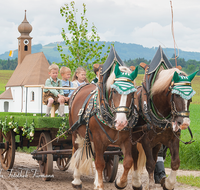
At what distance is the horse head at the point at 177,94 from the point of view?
12.0ft

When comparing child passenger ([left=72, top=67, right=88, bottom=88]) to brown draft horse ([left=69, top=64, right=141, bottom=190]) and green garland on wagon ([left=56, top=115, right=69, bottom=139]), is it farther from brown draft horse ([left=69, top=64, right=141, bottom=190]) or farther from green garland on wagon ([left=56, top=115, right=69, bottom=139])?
brown draft horse ([left=69, top=64, right=141, bottom=190])

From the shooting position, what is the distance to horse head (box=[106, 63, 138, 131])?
3.55 metres

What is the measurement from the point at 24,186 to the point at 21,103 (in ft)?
115

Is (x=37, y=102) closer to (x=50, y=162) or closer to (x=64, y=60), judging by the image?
(x=64, y=60)

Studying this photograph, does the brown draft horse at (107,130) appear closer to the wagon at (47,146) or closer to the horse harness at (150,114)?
the horse harness at (150,114)

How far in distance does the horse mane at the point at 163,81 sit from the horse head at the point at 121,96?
0.41 metres

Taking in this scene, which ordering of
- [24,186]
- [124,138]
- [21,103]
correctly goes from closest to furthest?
[124,138]
[24,186]
[21,103]

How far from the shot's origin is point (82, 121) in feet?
15.6

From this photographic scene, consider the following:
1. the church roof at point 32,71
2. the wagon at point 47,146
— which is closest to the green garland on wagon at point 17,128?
the wagon at point 47,146

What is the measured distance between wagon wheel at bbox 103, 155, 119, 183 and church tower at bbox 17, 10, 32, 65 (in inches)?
1495

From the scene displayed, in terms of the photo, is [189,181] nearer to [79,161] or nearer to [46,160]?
[79,161]

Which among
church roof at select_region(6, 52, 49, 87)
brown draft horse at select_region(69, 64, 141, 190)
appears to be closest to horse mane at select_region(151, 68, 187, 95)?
brown draft horse at select_region(69, 64, 141, 190)

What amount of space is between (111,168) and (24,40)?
38748mm

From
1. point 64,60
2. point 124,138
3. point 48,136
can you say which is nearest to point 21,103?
point 64,60
